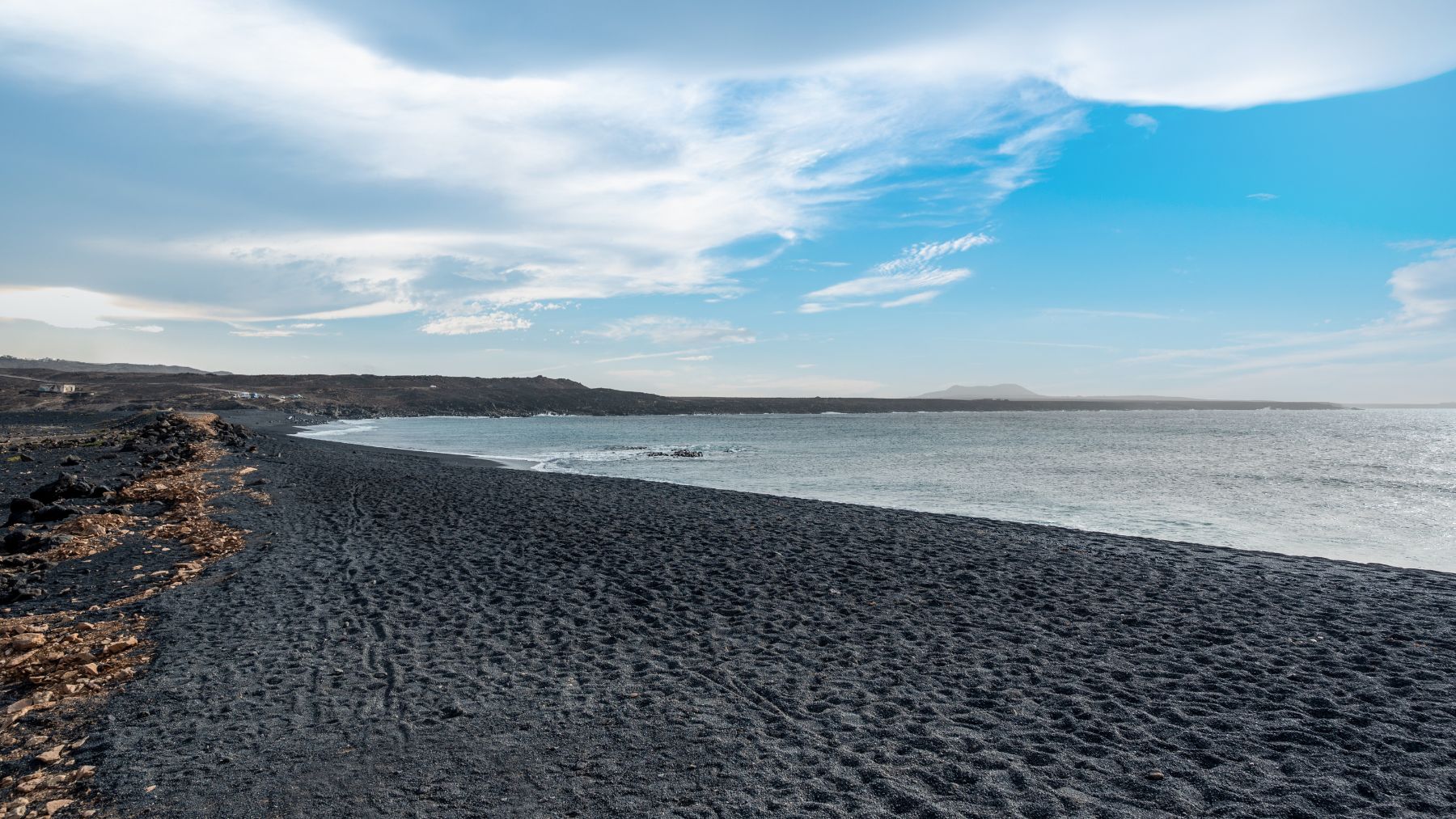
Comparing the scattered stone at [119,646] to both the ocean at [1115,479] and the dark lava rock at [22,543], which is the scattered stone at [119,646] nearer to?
the dark lava rock at [22,543]

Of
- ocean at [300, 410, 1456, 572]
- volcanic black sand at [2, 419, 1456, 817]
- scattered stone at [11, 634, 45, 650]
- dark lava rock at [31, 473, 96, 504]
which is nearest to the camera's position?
volcanic black sand at [2, 419, 1456, 817]

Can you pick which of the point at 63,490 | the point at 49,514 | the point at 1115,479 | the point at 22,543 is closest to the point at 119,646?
the point at 22,543

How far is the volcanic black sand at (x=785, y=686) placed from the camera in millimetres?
4891

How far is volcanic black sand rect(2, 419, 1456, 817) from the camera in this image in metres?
4.89

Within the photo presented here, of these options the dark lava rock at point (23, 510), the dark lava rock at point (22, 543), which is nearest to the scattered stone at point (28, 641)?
the dark lava rock at point (22, 543)

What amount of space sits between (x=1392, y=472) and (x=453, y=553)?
38145 millimetres

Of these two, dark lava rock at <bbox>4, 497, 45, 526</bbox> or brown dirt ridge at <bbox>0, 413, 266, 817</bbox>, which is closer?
brown dirt ridge at <bbox>0, 413, 266, 817</bbox>

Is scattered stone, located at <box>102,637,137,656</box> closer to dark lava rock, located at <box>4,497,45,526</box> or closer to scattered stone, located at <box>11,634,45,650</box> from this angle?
scattered stone, located at <box>11,634,45,650</box>

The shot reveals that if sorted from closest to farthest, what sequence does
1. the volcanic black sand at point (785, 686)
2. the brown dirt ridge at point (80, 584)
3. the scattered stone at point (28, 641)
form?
the volcanic black sand at point (785, 686) → the brown dirt ridge at point (80, 584) → the scattered stone at point (28, 641)

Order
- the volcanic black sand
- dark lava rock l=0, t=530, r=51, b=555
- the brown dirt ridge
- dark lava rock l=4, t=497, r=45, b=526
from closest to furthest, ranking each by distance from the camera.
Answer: the volcanic black sand, the brown dirt ridge, dark lava rock l=0, t=530, r=51, b=555, dark lava rock l=4, t=497, r=45, b=526

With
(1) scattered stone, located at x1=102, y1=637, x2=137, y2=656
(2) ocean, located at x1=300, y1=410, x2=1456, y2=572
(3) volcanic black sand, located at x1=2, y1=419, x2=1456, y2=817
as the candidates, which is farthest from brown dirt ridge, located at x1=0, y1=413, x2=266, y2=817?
(2) ocean, located at x1=300, y1=410, x2=1456, y2=572

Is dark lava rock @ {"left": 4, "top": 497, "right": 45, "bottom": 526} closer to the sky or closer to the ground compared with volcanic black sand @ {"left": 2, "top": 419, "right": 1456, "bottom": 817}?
closer to the sky

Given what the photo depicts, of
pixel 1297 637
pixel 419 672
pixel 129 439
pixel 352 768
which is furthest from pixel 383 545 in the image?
pixel 129 439

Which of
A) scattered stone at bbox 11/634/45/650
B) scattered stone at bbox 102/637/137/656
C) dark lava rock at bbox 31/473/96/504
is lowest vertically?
scattered stone at bbox 102/637/137/656
